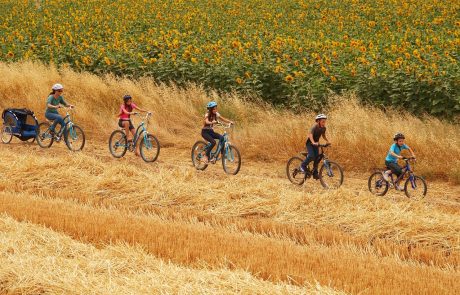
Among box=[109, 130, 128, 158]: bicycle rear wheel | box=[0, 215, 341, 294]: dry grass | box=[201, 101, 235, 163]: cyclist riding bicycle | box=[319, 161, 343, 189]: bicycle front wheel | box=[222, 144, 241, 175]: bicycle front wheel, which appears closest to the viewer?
box=[0, 215, 341, 294]: dry grass

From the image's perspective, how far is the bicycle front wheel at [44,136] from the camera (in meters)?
17.8

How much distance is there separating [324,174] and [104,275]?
8393mm

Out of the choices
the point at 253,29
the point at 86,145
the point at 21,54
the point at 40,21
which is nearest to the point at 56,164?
the point at 86,145

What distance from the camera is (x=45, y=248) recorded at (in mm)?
7777

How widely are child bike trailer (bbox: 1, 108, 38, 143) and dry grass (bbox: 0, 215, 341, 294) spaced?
34.2ft

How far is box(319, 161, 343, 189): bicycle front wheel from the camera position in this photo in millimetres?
14328

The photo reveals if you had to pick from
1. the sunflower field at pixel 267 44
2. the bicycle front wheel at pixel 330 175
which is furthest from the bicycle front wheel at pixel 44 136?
the bicycle front wheel at pixel 330 175

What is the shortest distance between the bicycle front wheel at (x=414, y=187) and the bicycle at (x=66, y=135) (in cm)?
737

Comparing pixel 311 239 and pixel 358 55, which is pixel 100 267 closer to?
pixel 311 239

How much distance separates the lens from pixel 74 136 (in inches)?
688

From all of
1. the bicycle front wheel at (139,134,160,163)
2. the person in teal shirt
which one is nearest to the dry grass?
the bicycle front wheel at (139,134,160,163)

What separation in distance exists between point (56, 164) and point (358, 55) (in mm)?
10167

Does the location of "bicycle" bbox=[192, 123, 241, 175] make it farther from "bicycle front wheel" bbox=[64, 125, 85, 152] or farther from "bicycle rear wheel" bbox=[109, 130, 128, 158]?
"bicycle front wheel" bbox=[64, 125, 85, 152]

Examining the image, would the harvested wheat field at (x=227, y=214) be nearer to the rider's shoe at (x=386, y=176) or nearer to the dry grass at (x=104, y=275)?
the dry grass at (x=104, y=275)
